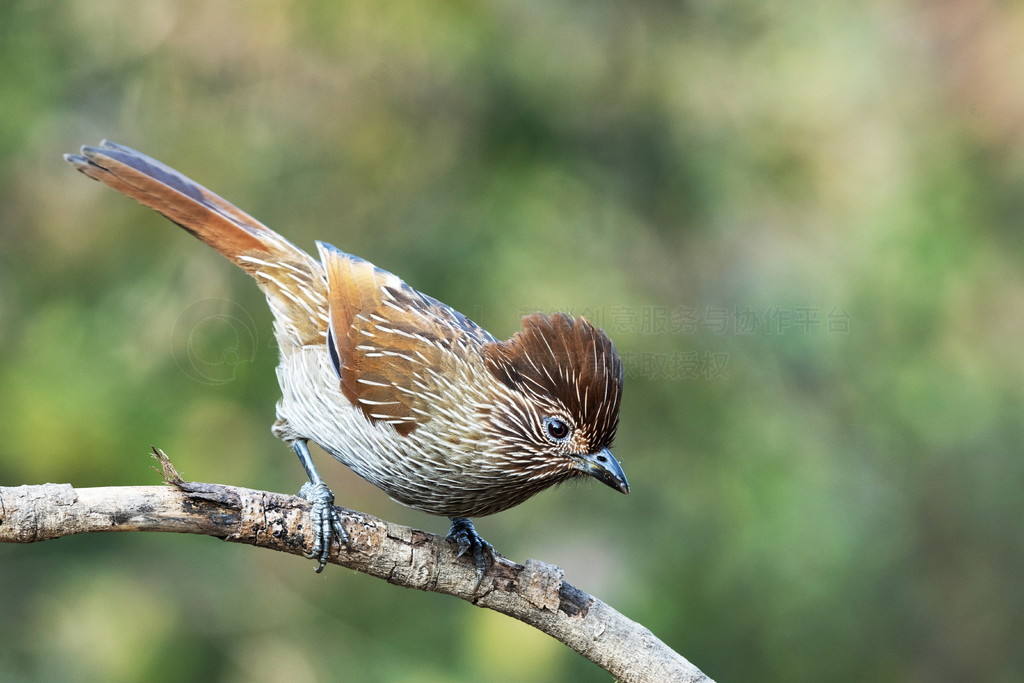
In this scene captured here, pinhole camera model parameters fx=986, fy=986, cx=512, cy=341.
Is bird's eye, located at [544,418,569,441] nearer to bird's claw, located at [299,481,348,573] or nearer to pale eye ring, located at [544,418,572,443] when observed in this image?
pale eye ring, located at [544,418,572,443]

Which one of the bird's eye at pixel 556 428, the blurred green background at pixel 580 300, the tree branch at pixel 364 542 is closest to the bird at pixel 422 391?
the bird's eye at pixel 556 428

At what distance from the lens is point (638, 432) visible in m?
6.57

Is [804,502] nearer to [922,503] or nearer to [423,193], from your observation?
[922,503]

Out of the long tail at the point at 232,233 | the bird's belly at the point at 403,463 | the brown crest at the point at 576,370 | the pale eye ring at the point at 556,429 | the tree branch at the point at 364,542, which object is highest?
the long tail at the point at 232,233

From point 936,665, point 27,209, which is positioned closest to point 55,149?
point 27,209

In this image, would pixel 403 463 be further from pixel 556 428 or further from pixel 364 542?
pixel 556 428

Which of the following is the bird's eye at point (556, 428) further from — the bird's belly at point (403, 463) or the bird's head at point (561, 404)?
the bird's belly at point (403, 463)

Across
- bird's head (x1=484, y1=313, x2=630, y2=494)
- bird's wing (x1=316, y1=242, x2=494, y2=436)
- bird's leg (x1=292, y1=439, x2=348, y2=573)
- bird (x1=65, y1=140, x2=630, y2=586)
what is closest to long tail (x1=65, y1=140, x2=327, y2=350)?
bird (x1=65, y1=140, x2=630, y2=586)

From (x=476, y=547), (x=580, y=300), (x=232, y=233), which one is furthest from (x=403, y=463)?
(x=580, y=300)

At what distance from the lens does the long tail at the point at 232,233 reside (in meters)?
4.50

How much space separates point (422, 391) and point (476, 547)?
2.24 feet

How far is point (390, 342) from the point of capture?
14.1 feet

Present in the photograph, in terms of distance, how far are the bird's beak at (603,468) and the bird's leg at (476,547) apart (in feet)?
1.60

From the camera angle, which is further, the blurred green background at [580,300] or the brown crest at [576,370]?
the blurred green background at [580,300]
